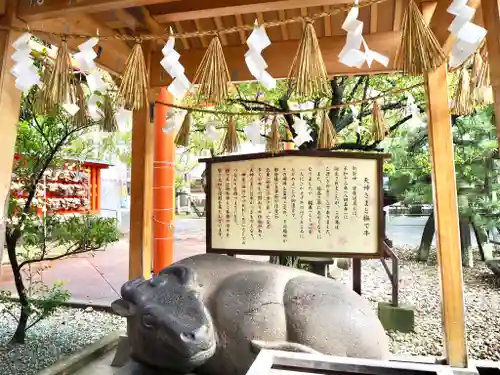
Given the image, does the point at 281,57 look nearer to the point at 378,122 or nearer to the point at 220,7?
the point at 220,7

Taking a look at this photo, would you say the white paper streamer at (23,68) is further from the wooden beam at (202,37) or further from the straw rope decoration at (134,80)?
the wooden beam at (202,37)

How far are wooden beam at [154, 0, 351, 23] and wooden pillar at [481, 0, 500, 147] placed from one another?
91 centimetres

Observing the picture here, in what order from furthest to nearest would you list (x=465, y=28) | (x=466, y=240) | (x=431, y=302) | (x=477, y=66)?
(x=466, y=240) < (x=431, y=302) < (x=477, y=66) < (x=465, y=28)

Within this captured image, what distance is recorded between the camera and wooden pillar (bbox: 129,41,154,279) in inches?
128

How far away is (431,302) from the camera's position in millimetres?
6168

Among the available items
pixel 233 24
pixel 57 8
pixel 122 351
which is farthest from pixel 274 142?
pixel 122 351

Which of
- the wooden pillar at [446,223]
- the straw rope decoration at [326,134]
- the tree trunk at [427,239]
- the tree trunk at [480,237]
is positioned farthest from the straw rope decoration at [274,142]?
the tree trunk at [427,239]

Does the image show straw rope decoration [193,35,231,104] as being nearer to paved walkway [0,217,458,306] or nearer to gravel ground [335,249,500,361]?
paved walkway [0,217,458,306]

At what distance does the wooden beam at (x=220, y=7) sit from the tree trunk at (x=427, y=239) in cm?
713

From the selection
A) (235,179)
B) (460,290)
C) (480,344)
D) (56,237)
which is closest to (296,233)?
(235,179)

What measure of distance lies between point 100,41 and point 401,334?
4764 millimetres

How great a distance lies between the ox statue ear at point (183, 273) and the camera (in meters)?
2.12

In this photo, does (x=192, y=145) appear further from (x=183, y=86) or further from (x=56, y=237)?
(x=183, y=86)

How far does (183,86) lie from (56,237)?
2801mm
